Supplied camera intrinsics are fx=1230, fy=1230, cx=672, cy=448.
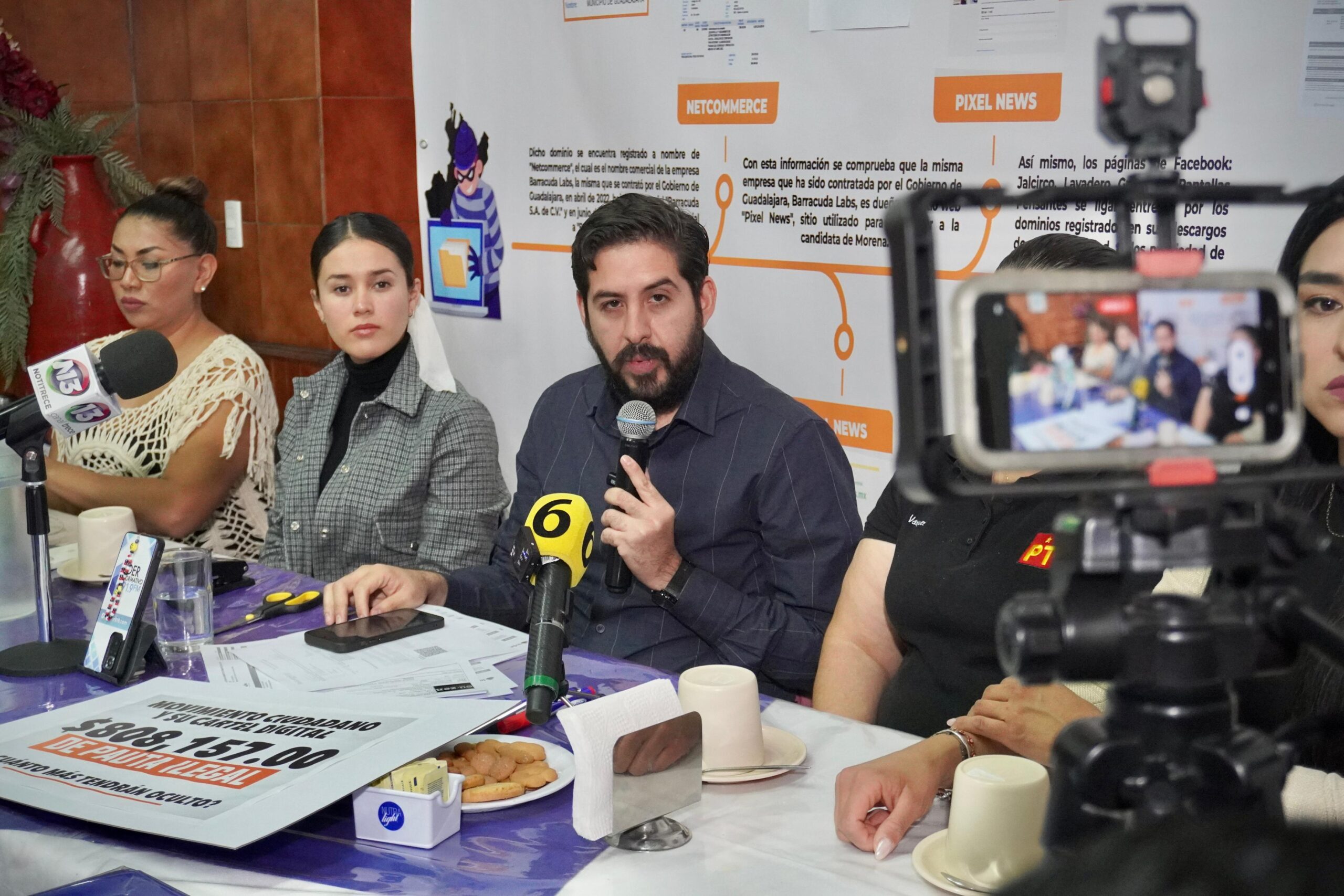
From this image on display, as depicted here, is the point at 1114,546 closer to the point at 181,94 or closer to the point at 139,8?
the point at 181,94

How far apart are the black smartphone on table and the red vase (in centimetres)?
255

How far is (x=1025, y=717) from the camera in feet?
4.29

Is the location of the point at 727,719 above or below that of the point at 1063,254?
below

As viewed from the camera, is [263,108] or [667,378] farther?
[263,108]

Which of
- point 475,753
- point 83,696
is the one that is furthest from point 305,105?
point 475,753

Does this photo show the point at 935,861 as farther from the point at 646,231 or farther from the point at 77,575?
the point at 77,575

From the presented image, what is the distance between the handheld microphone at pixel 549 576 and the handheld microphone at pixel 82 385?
1.84ft

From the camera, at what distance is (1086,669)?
0.55 m

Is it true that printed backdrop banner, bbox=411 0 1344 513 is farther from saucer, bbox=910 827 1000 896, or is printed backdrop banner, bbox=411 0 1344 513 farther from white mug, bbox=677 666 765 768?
saucer, bbox=910 827 1000 896

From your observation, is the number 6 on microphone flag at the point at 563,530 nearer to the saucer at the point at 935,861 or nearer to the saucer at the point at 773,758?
the saucer at the point at 773,758

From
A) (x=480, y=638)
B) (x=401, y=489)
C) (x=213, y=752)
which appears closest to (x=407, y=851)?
(x=213, y=752)

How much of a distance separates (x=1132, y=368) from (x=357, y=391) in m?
2.32

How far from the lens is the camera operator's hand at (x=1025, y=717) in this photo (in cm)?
130

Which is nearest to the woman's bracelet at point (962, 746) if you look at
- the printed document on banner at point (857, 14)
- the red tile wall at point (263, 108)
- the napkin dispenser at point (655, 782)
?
the napkin dispenser at point (655, 782)
